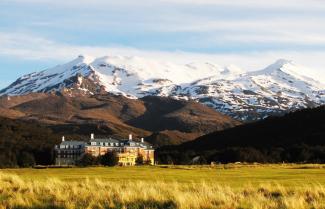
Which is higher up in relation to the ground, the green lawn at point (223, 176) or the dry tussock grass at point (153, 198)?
the green lawn at point (223, 176)

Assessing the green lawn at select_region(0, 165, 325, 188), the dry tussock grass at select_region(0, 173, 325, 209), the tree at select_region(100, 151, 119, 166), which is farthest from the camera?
the tree at select_region(100, 151, 119, 166)

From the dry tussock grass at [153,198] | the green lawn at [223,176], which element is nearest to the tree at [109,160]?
the green lawn at [223,176]

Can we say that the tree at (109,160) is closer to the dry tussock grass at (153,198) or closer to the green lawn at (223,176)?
the green lawn at (223,176)

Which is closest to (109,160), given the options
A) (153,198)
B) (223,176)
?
(223,176)

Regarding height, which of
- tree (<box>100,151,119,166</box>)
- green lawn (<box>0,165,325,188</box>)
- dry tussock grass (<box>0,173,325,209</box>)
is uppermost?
tree (<box>100,151,119,166</box>)

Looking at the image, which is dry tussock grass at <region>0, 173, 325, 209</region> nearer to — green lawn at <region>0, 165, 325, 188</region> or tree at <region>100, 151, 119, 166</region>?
green lawn at <region>0, 165, 325, 188</region>

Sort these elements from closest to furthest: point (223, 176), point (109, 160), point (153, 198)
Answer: point (153, 198)
point (223, 176)
point (109, 160)

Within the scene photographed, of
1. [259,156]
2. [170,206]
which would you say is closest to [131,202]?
[170,206]

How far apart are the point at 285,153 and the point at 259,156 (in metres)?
6.79

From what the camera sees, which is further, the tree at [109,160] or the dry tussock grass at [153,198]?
the tree at [109,160]

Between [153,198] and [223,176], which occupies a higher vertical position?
[223,176]

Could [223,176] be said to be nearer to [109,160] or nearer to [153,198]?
[153,198]

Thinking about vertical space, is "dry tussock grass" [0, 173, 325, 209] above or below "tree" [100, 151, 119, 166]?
below

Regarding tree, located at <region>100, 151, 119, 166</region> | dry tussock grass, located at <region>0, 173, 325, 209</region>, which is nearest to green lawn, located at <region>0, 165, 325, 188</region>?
dry tussock grass, located at <region>0, 173, 325, 209</region>
